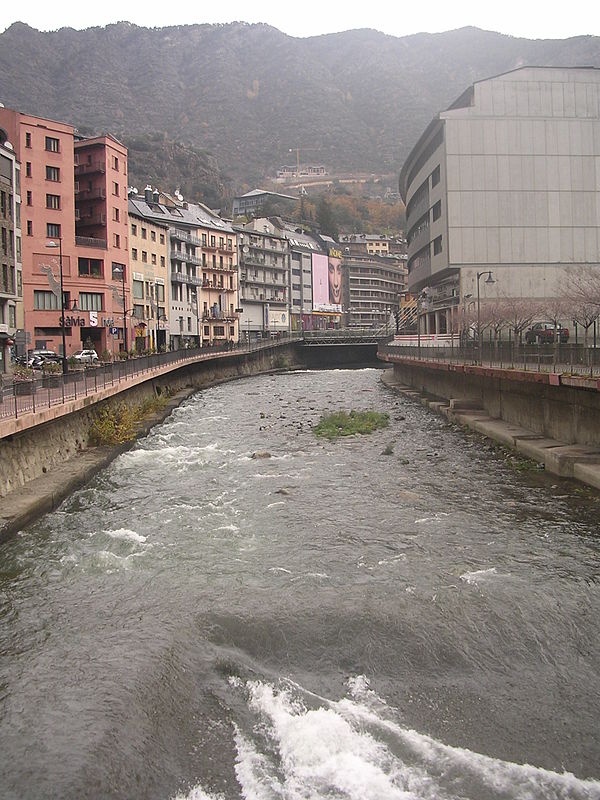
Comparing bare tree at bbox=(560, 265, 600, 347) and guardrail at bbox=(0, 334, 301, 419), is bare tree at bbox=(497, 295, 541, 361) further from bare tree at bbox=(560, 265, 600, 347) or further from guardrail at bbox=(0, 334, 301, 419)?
guardrail at bbox=(0, 334, 301, 419)

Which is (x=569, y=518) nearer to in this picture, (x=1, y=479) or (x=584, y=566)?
(x=584, y=566)

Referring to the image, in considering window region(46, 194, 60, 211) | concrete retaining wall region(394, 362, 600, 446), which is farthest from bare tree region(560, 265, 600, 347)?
window region(46, 194, 60, 211)

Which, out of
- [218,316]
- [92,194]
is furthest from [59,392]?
[218,316]

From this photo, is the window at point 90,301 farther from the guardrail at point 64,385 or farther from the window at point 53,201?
the guardrail at point 64,385

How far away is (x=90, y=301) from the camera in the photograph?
240 feet

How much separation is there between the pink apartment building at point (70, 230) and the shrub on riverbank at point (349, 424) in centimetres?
3089

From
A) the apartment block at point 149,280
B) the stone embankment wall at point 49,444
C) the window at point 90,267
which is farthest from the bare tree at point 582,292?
the window at point 90,267

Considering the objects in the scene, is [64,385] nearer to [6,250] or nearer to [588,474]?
[588,474]

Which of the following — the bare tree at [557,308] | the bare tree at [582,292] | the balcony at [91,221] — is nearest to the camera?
the bare tree at [582,292]

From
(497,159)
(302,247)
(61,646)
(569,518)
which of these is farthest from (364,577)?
(302,247)

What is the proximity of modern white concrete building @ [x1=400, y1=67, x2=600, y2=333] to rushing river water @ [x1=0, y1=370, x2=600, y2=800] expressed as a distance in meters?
59.1

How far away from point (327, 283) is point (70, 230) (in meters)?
92.9

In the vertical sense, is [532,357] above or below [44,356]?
below

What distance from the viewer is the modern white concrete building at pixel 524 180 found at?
76.1 meters
